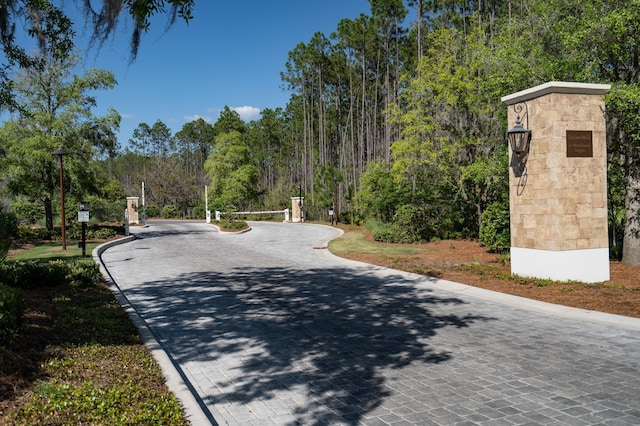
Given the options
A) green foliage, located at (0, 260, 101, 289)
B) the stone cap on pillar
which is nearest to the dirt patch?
the stone cap on pillar

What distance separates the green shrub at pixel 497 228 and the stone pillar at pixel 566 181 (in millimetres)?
4096

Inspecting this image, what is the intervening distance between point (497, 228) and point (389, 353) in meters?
10.1

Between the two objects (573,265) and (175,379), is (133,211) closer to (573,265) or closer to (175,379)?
(573,265)

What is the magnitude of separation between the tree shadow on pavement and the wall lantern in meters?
3.82

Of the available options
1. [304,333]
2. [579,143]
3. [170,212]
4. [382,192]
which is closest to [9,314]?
[304,333]

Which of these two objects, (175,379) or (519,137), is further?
(519,137)

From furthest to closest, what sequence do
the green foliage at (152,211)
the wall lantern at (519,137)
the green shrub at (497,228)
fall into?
1. the green foliage at (152,211)
2. the green shrub at (497,228)
3. the wall lantern at (519,137)

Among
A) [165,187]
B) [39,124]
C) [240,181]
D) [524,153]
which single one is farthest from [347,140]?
[524,153]

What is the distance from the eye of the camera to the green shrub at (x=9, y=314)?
5.09m

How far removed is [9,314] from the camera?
5.19 m

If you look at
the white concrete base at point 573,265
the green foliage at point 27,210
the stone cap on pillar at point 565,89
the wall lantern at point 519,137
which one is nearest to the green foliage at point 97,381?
the white concrete base at point 573,265

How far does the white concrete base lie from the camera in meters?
9.80

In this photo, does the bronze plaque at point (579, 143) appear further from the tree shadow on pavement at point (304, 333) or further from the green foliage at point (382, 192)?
the green foliage at point (382, 192)

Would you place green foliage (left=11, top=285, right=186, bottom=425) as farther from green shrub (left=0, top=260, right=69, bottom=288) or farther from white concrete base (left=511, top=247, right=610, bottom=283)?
white concrete base (left=511, top=247, right=610, bottom=283)
